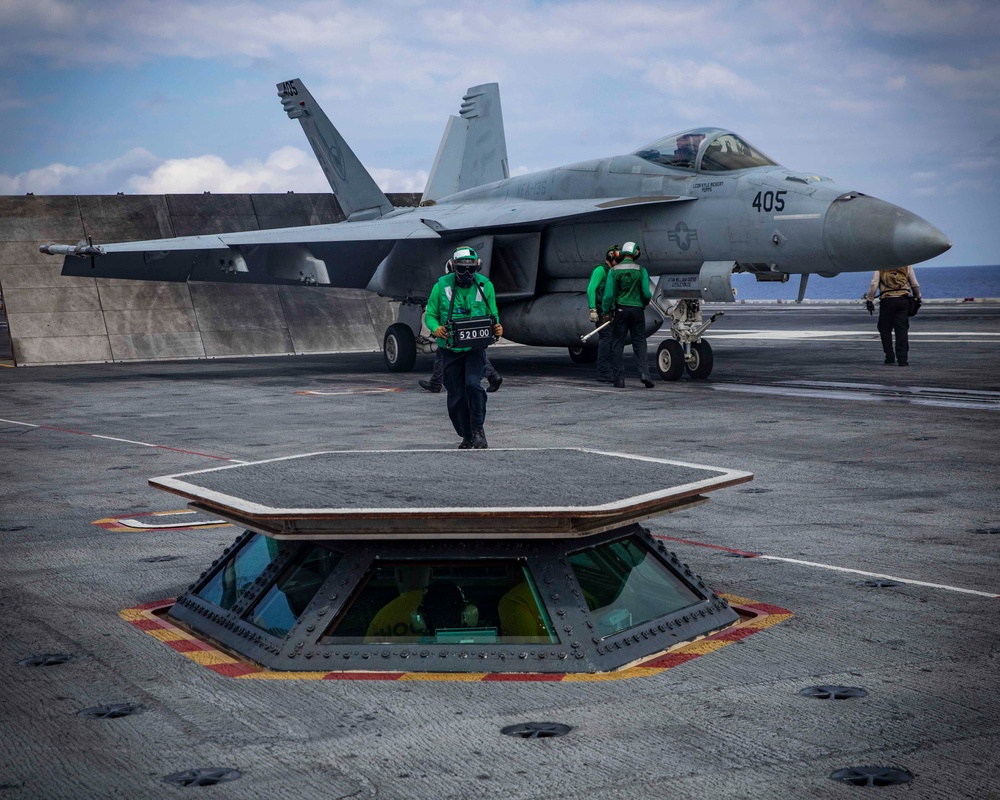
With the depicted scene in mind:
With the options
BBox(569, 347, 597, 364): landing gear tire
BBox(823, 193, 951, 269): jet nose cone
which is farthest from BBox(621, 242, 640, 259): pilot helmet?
BBox(569, 347, 597, 364): landing gear tire

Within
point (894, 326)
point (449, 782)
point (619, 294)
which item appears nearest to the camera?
point (449, 782)

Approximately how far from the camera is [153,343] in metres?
26.9

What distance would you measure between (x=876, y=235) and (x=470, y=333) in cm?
757

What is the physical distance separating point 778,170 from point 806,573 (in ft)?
37.5

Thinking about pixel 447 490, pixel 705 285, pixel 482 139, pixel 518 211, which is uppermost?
pixel 482 139

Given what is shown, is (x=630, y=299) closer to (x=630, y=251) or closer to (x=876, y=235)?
(x=630, y=251)

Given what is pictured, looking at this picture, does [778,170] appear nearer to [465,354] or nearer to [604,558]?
[465,354]

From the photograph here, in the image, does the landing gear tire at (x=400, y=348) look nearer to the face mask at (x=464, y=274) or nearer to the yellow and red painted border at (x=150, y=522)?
the face mask at (x=464, y=274)

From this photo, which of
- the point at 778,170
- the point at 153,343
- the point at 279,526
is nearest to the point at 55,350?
the point at 153,343

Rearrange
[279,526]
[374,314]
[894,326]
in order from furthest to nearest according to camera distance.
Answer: [374,314]
[894,326]
[279,526]

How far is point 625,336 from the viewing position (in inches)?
661

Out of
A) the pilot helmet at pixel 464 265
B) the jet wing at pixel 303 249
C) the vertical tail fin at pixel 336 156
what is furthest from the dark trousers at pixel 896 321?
the vertical tail fin at pixel 336 156

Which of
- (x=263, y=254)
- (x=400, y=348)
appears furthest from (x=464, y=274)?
(x=263, y=254)

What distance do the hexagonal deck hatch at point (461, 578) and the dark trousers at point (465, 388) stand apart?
4.57 metres
